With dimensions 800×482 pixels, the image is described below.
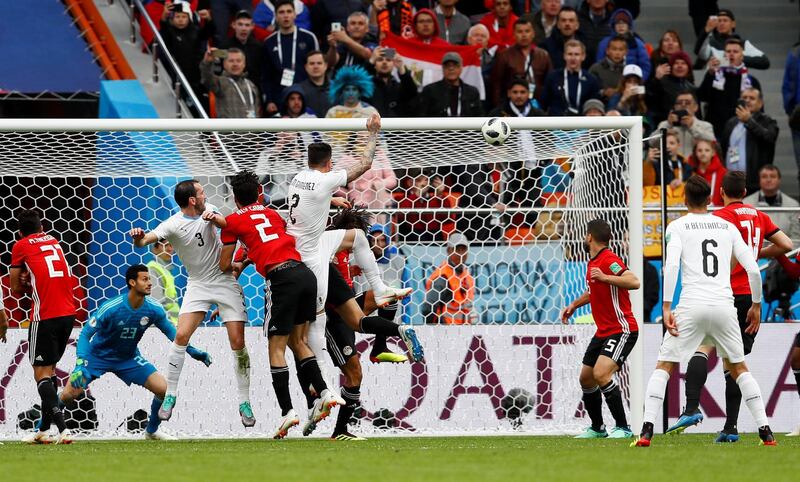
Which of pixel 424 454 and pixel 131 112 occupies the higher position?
pixel 131 112

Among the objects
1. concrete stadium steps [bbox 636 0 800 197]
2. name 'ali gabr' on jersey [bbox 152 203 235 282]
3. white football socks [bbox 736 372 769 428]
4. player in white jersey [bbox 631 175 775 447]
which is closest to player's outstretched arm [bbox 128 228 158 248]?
name 'ali gabr' on jersey [bbox 152 203 235 282]

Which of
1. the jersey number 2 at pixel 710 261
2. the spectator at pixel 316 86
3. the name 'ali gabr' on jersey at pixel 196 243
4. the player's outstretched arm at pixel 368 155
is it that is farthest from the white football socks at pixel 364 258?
the spectator at pixel 316 86

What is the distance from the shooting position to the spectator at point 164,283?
1266 cm

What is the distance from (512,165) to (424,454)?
5229 mm

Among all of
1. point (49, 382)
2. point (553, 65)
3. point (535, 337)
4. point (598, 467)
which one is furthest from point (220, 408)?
point (553, 65)

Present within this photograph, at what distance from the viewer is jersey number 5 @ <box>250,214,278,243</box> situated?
10117mm

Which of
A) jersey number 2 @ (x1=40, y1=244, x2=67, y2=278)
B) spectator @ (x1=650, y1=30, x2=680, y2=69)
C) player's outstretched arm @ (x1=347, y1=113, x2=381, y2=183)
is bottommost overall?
jersey number 2 @ (x1=40, y1=244, x2=67, y2=278)

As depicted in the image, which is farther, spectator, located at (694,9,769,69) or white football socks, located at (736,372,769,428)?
spectator, located at (694,9,769,69)

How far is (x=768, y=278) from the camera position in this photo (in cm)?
1348

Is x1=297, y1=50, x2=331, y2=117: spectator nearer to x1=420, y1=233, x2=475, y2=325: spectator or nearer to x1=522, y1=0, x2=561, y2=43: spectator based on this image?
x1=420, y1=233, x2=475, y2=325: spectator

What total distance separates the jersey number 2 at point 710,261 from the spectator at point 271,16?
28.8 ft

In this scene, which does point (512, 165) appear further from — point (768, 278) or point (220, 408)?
point (220, 408)

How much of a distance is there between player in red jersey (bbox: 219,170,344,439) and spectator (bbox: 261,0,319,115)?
5.86m

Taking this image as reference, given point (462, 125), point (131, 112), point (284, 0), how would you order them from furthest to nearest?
point (284, 0) → point (131, 112) → point (462, 125)
